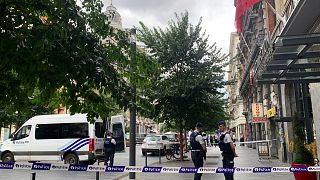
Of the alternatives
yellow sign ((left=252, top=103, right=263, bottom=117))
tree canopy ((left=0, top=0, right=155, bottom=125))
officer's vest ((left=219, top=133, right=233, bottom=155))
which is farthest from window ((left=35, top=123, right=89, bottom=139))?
yellow sign ((left=252, top=103, right=263, bottom=117))

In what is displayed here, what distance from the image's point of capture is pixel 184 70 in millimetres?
21562

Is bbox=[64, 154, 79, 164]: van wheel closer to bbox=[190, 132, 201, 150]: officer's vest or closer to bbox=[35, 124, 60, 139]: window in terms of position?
bbox=[35, 124, 60, 139]: window

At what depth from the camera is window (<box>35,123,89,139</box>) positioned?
1941 centimetres

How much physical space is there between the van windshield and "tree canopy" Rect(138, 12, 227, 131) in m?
3.16

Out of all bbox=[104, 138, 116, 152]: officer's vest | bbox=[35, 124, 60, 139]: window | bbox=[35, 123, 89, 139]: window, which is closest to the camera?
bbox=[104, 138, 116, 152]: officer's vest

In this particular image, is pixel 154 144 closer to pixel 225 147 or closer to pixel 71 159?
pixel 71 159

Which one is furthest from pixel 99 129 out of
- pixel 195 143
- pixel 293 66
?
→ pixel 293 66

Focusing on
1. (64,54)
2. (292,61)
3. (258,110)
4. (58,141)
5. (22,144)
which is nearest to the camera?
(64,54)

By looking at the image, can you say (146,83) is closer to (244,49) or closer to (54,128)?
(54,128)

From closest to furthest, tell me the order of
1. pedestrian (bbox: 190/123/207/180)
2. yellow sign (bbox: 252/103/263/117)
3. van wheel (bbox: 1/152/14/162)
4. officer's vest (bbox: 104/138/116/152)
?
pedestrian (bbox: 190/123/207/180), officer's vest (bbox: 104/138/116/152), van wheel (bbox: 1/152/14/162), yellow sign (bbox: 252/103/263/117)

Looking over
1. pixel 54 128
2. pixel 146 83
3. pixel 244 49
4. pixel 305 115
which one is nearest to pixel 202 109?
pixel 305 115

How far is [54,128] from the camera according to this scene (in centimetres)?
1992

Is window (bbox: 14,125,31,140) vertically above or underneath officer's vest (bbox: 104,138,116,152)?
above

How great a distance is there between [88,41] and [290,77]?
7.49 meters
